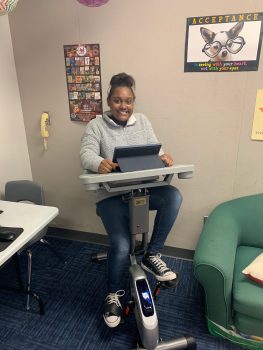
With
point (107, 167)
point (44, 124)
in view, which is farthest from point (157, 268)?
point (44, 124)

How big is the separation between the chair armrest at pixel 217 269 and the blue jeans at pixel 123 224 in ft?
0.87

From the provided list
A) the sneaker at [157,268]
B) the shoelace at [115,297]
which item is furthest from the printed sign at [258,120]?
the shoelace at [115,297]

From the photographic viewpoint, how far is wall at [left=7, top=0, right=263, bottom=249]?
1.86m

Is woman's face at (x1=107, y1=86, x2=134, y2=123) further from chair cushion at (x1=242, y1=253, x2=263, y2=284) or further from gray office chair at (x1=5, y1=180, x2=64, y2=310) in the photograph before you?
chair cushion at (x1=242, y1=253, x2=263, y2=284)

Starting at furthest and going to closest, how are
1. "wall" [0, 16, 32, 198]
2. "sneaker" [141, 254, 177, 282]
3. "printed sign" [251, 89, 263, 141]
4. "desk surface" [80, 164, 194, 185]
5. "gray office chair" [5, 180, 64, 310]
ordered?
"wall" [0, 16, 32, 198] < "gray office chair" [5, 180, 64, 310] < "printed sign" [251, 89, 263, 141] < "sneaker" [141, 254, 177, 282] < "desk surface" [80, 164, 194, 185]

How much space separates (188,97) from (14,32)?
150 cm

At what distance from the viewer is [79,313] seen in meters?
1.82

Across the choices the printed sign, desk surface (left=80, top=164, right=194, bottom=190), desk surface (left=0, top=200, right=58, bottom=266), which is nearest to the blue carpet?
desk surface (left=0, top=200, right=58, bottom=266)

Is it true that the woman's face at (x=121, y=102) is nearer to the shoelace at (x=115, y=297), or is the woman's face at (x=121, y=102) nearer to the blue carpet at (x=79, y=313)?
the shoelace at (x=115, y=297)

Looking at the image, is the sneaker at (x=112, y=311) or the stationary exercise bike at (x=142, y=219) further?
the sneaker at (x=112, y=311)

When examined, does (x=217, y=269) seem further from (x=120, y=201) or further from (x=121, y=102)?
(x=121, y=102)

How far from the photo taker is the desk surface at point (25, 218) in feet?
4.43

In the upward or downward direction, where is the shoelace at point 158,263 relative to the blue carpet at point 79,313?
upward

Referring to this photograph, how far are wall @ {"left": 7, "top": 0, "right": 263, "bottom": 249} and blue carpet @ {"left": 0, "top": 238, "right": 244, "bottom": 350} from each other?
0.56 meters
